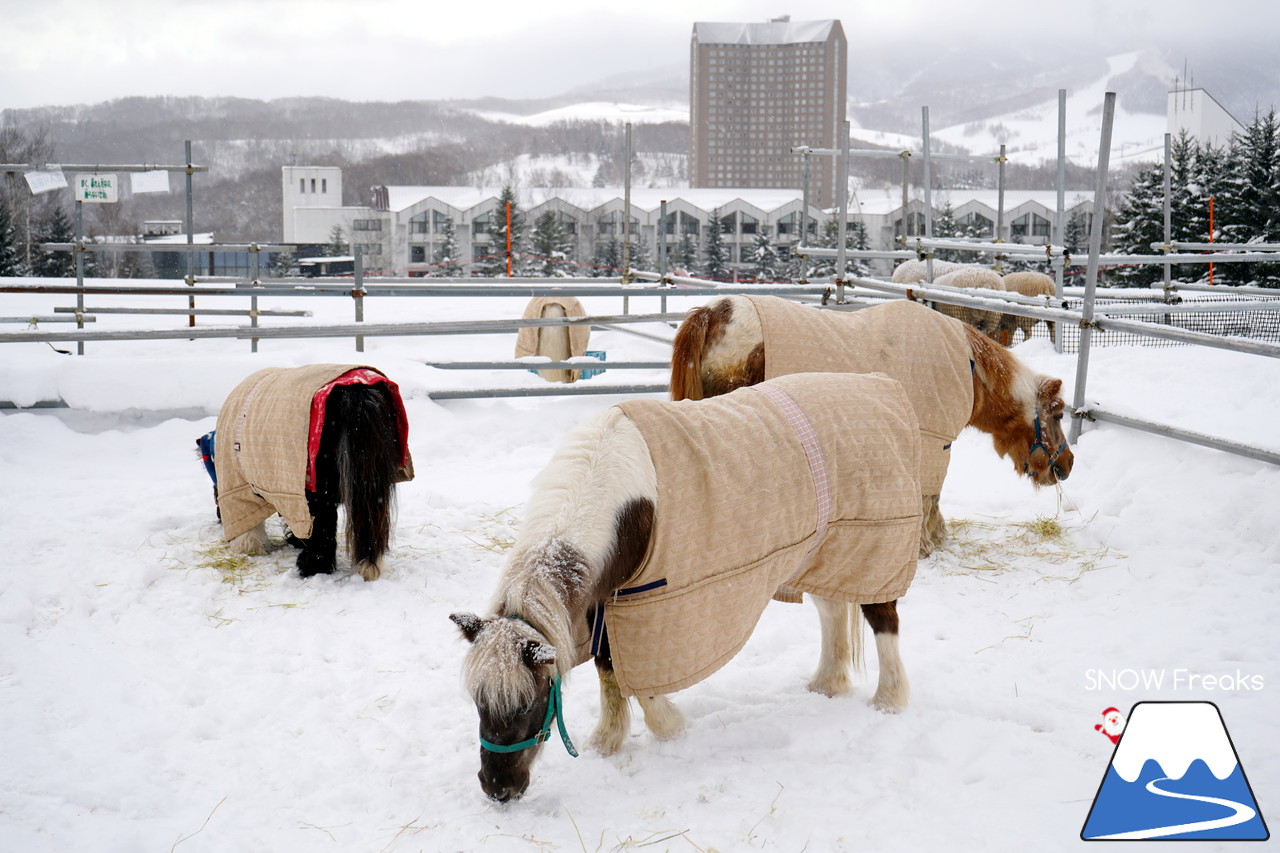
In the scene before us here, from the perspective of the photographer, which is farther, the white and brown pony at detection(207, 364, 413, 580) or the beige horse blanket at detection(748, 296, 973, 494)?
the beige horse blanket at detection(748, 296, 973, 494)

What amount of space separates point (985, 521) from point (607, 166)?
352 feet

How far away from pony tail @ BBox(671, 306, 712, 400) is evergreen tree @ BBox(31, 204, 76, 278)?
23128mm

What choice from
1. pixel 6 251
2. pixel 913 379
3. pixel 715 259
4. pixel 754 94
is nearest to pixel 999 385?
pixel 913 379

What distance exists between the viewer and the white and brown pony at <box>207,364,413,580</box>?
4266mm

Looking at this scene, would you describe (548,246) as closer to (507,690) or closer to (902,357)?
Answer: (902,357)

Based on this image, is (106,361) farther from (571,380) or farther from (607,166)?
(607,166)

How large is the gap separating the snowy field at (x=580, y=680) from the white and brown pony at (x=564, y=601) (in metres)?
0.19

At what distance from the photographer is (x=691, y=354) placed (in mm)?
4734

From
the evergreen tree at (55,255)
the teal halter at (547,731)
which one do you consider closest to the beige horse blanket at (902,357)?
the teal halter at (547,731)

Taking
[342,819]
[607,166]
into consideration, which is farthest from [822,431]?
[607,166]

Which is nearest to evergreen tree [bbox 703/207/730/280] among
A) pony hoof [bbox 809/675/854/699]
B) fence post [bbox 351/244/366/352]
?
fence post [bbox 351/244/366/352]

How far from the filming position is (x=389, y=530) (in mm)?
4480

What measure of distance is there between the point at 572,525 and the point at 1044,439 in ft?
11.3

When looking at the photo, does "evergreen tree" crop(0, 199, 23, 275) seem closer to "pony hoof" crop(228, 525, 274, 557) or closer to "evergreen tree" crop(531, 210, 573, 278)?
"evergreen tree" crop(531, 210, 573, 278)
